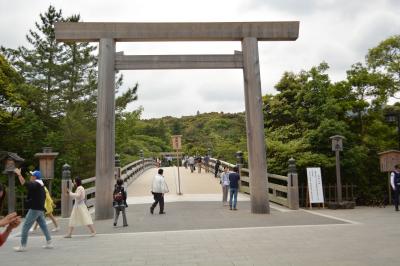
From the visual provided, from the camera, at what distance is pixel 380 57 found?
2236 centimetres

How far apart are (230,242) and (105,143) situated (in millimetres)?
5727

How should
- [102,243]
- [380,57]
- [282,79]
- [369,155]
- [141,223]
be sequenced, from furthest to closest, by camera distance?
[380,57] → [282,79] → [369,155] → [141,223] → [102,243]

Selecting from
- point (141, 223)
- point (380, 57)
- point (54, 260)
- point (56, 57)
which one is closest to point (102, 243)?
point (54, 260)

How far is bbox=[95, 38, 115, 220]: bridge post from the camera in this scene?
12.2m

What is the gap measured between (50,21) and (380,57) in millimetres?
19447

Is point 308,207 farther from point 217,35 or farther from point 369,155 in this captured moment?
point 217,35

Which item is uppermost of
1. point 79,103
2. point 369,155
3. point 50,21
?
point 50,21

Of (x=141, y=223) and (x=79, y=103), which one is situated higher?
(x=79, y=103)

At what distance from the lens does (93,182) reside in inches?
789

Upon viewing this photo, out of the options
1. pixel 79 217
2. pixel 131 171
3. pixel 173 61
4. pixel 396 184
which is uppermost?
pixel 173 61

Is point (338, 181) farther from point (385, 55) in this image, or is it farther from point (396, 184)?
point (385, 55)

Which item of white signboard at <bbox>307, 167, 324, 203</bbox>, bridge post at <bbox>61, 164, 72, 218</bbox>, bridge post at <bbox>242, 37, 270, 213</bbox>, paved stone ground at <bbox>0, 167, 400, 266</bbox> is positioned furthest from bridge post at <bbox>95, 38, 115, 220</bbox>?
white signboard at <bbox>307, 167, 324, 203</bbox>

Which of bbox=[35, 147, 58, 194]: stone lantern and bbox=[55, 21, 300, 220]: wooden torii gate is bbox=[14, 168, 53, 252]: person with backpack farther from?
bbox=[35, 147, 58, 194]: stone lantern

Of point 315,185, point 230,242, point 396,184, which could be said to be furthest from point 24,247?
point 396,184
